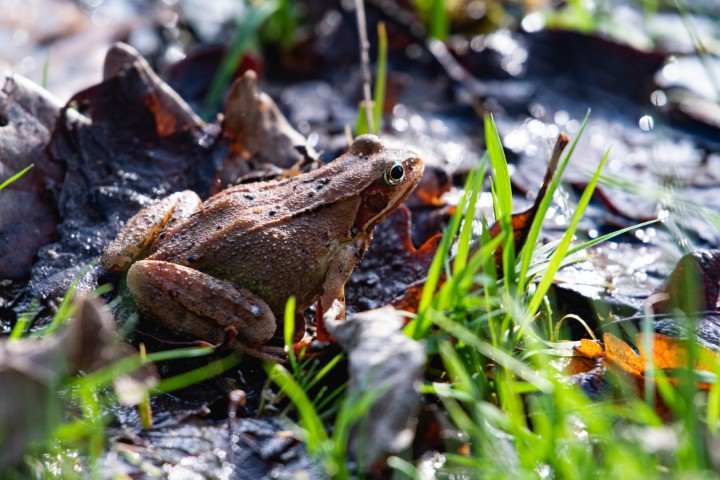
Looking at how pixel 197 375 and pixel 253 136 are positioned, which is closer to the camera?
pixel 197 375

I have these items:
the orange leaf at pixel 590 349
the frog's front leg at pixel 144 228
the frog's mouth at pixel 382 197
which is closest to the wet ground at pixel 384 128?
the frog's front leg at pixel 144 228

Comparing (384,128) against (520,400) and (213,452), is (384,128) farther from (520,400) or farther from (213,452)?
(213,452)

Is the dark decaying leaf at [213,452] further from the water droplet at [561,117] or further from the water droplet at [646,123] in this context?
the water droplet at [646,123]

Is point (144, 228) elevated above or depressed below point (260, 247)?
above

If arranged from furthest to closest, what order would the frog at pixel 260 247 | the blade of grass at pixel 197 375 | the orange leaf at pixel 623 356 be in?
the frog at pixel 260 247
the orange leaf at pixel 623 356
the blade of grass at pixel 197 375

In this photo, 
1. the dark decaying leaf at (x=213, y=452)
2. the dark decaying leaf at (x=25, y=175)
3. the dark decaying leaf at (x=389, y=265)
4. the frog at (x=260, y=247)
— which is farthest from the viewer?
the dark decaying leaf at (x=389, y=265)

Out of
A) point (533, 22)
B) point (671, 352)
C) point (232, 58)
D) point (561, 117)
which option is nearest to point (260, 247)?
point (671, 352)

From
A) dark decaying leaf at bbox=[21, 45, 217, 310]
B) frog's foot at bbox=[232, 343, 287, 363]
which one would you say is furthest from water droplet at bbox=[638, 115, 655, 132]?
frog's foot at bbox=[232, 343, 287, 363]
